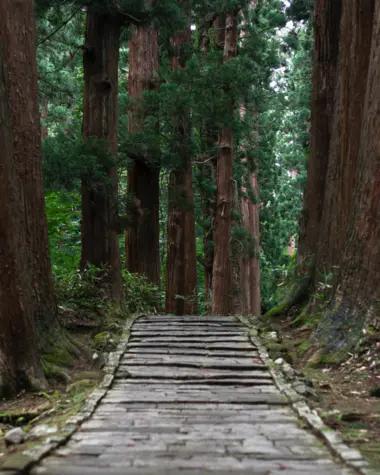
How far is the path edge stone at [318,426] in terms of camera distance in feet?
14.2

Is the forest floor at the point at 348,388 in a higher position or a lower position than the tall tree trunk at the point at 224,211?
lower

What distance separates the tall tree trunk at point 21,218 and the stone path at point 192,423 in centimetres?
117

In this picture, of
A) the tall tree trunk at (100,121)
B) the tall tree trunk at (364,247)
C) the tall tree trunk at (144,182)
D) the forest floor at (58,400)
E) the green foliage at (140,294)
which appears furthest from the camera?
the tall tree trunk at (144,182)

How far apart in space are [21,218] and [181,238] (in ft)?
36.2

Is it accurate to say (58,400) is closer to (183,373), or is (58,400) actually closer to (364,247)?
(183,373)

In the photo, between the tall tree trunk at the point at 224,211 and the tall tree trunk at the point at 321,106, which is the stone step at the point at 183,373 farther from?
the tall tree trunk at the point at 224,211

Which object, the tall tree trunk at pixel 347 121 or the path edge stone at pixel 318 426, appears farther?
the tall tree trunk at pixel 347 121

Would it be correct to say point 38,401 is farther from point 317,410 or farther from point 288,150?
point 288,150

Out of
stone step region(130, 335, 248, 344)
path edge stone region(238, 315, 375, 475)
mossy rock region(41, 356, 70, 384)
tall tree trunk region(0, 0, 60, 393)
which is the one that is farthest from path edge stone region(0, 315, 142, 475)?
path edge stone region(238, 315, 375, 475)

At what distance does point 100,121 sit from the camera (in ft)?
43.3

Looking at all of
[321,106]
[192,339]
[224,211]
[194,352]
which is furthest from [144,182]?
[194,352]

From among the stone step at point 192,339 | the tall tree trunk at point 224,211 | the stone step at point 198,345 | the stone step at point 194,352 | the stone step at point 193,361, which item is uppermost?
the tall tree trunk at point 224,211

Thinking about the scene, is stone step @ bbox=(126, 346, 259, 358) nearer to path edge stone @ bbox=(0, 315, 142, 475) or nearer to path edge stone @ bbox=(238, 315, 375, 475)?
path edge stone @ bbox=(238, 315, 375, 475)

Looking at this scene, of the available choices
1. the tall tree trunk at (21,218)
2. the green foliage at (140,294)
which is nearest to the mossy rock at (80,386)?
the tall tree trunk at (21,218)
